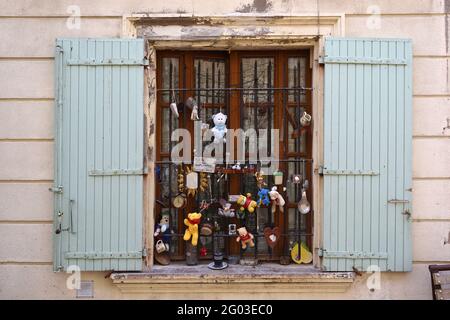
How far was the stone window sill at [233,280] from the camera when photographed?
13.0 feet

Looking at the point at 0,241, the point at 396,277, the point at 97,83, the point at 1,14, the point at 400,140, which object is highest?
the point at 1,14

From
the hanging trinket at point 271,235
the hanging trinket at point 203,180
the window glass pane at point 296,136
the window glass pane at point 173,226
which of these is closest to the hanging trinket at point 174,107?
the hanging trinket at point 203,180

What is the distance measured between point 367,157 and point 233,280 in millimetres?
1402

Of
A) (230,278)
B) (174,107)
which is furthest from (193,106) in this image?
(230,278)

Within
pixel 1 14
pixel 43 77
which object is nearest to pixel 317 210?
pixel 43 77

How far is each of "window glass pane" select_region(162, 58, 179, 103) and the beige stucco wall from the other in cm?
41

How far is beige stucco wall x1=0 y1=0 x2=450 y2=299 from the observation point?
13.2 feet

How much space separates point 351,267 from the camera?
3.98 meters

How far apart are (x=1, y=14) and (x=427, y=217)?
3.70m

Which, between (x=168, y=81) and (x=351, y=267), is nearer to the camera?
(x=351, y=267)

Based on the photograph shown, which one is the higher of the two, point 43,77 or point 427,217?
point 43,77

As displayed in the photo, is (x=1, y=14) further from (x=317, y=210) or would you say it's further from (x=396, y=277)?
(x=396, y=277)

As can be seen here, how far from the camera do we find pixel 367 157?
157 inches

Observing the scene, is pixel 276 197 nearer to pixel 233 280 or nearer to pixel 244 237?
pixel 244 237
